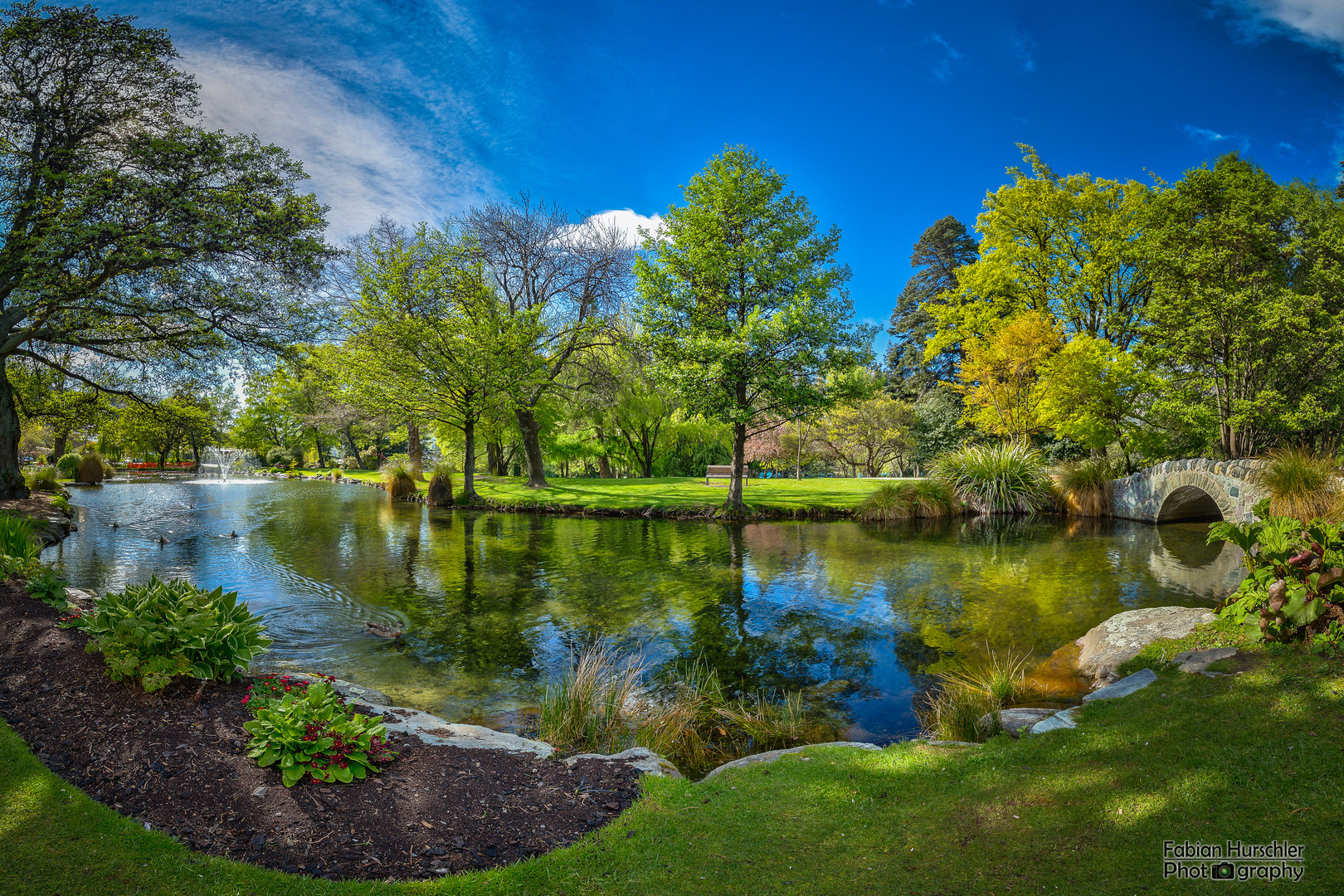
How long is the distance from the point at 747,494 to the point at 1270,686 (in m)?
21.3

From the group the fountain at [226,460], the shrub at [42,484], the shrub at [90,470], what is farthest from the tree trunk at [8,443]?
the fountain at [226,460]

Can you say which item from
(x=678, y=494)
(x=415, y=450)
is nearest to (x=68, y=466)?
(x=415, y=450)

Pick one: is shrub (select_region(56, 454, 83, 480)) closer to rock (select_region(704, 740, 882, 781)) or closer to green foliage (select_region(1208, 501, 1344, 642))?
rock (select_region(704, 740, 882, 781))

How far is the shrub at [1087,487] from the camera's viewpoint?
21.8 metres

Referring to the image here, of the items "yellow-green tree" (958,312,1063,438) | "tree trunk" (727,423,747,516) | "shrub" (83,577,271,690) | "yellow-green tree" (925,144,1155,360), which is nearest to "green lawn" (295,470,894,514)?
"tree trunk" (727,423,747,516)

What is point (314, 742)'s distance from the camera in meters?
3.87

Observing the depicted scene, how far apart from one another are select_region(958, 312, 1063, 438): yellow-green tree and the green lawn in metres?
6.08

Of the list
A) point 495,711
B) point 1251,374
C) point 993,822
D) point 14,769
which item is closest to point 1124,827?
point 993,822

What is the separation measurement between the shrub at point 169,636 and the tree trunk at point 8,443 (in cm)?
1664

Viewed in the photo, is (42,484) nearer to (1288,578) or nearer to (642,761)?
(642,761)

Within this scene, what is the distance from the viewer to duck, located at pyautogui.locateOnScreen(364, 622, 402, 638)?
28.9ft

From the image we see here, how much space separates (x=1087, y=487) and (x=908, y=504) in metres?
6.60

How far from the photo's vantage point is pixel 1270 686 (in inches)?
169

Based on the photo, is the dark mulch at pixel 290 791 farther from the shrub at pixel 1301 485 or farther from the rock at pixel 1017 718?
the shrub at pixel 1301 485
